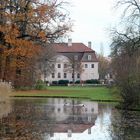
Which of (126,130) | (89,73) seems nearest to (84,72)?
(89,73)

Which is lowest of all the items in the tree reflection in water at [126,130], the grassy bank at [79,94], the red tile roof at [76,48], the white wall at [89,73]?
the tree reflection in water at [126,130]

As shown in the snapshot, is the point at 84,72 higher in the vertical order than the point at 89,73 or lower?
higher

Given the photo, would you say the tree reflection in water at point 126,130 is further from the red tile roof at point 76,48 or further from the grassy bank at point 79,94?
the red tile roof at point 76,48

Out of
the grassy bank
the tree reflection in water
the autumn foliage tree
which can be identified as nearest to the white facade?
the grassy bank

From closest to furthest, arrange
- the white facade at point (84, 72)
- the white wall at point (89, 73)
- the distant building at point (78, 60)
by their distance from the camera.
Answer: the distant building at point (78, 60) → the white facade at point (84, 72) → the white wall at point (89, 73)

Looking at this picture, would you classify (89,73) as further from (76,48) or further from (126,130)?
(126,130)

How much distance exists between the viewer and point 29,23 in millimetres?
42719

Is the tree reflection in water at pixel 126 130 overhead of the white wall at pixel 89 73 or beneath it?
beneath

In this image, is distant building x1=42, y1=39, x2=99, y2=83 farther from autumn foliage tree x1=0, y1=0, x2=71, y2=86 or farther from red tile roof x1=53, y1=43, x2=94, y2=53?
autumn foliage tree x1=0, y1=0, x2=71, y2=86

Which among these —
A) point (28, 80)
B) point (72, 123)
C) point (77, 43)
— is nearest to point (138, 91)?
point (72, 123)

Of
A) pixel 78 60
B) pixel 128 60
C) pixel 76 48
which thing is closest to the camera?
pixel 128 60

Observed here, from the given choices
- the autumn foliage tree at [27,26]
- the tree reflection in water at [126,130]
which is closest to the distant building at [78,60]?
the autumn foliage tree at [27,26]

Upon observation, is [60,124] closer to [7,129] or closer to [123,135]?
[7,129]

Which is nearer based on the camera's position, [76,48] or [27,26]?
[27,26]
